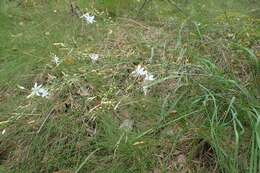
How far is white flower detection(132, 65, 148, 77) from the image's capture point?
292 cm

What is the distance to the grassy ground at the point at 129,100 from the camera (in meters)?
2.59

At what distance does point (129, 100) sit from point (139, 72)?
18 cm

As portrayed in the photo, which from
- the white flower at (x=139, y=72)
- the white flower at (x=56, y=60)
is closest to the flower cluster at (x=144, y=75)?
the white flower at (x=139, y=72)

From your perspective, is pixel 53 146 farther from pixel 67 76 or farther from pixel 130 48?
pixel 130 48

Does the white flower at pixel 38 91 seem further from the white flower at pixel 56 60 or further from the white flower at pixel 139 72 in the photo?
the white flower at pixel 139 72

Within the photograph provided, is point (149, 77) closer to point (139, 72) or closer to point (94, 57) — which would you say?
point (139, 72)

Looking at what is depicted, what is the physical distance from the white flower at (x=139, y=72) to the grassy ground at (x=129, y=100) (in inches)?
1.8

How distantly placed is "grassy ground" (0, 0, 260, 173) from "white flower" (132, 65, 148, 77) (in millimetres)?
46

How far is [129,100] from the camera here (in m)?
2.85

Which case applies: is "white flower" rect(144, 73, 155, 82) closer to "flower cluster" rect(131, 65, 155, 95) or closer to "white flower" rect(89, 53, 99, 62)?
"flower cluster" rect(131, 65, 155, 95)

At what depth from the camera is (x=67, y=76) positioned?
297 cm

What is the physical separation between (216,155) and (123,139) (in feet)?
1.53

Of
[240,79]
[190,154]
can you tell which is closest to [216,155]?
[190,154]

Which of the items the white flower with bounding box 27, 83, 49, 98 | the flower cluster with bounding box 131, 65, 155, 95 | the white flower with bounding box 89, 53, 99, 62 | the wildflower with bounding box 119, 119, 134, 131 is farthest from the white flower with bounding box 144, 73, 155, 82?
the white flower with bounding box 27, 83, 49, 98
